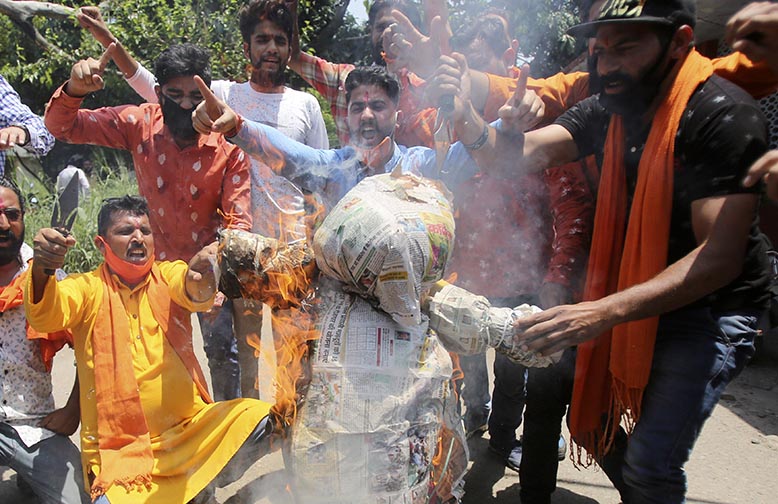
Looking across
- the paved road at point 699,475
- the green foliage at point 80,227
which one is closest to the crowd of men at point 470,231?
the paved road at point 699,475

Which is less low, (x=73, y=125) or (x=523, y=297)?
(x=73, y=125)

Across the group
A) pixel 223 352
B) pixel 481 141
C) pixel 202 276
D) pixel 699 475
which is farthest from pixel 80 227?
pixel 699 475

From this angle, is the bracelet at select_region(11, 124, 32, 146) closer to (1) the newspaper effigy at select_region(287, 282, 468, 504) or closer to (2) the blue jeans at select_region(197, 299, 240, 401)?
(2) the blue jeans at select_region(197, 299, 240, 401)

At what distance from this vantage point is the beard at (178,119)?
9.46 feet

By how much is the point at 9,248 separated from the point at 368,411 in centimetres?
182

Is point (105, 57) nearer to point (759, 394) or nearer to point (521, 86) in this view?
point (521, 86)

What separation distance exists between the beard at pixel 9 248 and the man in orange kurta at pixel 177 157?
1.80 ft

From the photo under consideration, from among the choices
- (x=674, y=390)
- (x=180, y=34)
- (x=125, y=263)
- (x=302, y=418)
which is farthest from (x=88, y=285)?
(x=180, y=34)

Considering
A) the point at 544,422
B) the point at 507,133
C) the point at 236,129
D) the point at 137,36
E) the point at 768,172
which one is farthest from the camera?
the point at 137,36

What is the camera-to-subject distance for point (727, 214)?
1.86 m

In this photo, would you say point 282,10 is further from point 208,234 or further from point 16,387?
point 16,387

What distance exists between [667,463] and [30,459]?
7.89ft

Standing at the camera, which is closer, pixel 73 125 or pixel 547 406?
pixel 547 406

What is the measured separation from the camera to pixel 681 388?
6.61 ft
